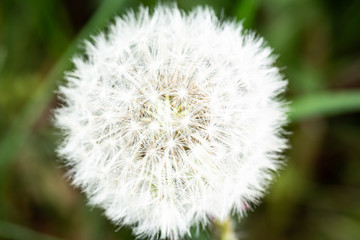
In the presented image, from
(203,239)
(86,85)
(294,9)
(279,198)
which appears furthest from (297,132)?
(86,85)

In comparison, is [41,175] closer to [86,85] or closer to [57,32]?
[57,32]

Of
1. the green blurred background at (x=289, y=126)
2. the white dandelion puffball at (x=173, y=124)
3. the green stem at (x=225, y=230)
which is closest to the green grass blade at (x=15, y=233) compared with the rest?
the green blurred background at (x=289, y=126)

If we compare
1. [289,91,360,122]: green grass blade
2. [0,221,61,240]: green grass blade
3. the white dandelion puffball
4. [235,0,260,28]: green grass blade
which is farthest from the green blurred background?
the white dandelion puffball

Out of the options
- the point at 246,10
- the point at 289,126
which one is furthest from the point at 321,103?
the point at 246,10

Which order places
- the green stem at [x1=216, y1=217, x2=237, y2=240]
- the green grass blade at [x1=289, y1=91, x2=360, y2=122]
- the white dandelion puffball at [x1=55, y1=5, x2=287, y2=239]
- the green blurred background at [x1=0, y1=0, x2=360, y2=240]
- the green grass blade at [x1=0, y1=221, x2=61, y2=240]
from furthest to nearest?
1. the green blurred background at [x1=0, y1=0, x2=360, y2=240]
2. the green grass blade at [x1=0, y1=221, x2=61, y2=240]
3. the green grass blade at [x1=289, y1=91, x2=360, y2=122]
4. the green stem at [x1=216, y1=217, x2=237, y2=240]
5. the white dandelion puffball at [x1=55, y1=5, x2=287, y2=239]

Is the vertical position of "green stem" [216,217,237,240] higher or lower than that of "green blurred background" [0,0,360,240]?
lower

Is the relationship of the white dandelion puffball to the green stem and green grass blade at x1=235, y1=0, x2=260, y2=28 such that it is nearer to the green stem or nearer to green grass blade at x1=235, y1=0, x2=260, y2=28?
the green stem

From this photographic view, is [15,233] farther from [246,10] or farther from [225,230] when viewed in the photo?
[246,10]
